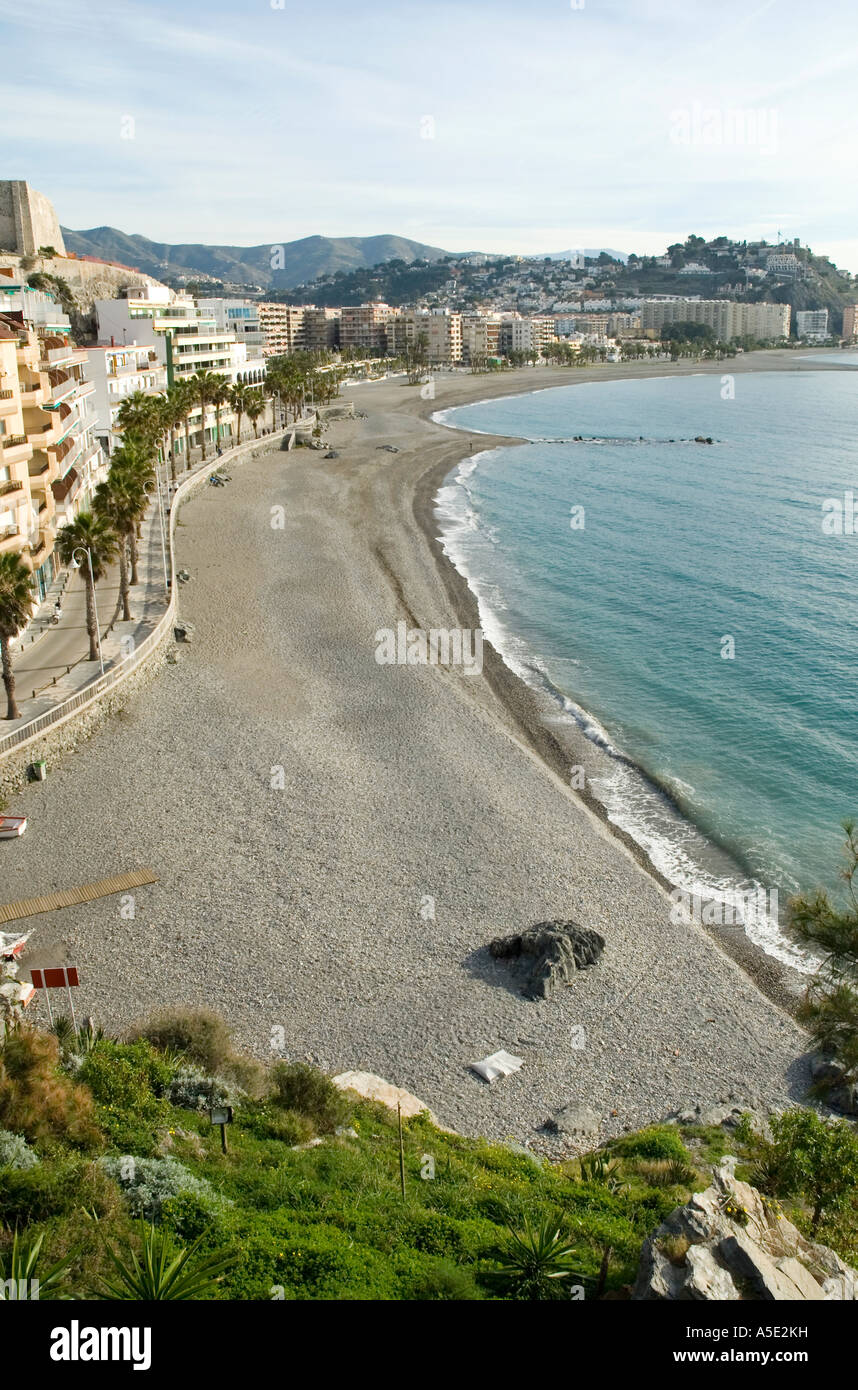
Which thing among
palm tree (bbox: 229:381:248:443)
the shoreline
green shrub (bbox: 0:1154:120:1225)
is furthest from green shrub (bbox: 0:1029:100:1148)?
palm tree (bbox: 229:381:248:443)

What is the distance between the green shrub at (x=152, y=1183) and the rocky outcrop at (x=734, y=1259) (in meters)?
4.70

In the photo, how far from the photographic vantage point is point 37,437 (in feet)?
124

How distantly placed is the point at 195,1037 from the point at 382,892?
7382 mm

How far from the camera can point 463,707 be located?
33.7 metres

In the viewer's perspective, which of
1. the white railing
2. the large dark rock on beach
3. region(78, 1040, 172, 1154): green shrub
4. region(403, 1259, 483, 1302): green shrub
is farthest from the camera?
the white railing

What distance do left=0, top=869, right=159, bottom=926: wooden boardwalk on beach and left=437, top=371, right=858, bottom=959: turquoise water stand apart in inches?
496

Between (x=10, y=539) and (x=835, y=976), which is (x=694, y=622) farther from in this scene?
(x=835, y=976)

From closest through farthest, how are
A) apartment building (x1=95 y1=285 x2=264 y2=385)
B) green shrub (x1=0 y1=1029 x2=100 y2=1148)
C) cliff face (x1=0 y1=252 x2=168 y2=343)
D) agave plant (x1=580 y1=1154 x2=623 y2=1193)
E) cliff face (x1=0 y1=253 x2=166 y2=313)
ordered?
green shrub (x1=0 y1=1029 x2=100 y2=1148), agave plant (x1=580 y1=1154 x2=623 y2=1193), apartment building (x1=95 y1=285 x2=264 y2=385), cliff face (x1=0 y1=252 x2=168 y2=343), cliff face (x1=0 y1=253 x2=166 y2=313)

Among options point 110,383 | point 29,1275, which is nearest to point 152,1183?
point 29,1275

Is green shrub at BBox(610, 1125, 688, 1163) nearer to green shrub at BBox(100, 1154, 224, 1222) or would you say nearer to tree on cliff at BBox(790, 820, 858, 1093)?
tree on cliff at BBox(790, 820, 858, 1093)

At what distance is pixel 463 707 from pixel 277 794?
9.05 metres

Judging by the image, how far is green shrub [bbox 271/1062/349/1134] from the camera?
1398cm
